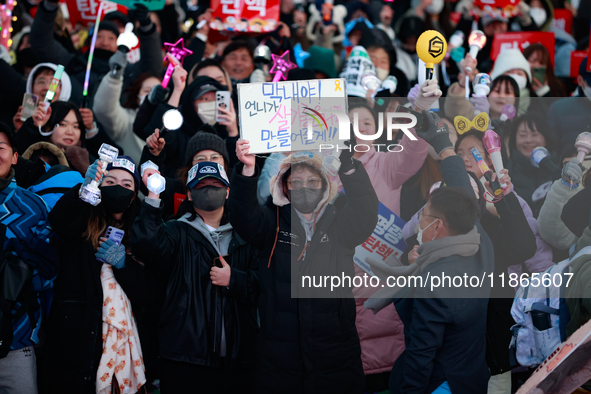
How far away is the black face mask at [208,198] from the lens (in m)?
3.59

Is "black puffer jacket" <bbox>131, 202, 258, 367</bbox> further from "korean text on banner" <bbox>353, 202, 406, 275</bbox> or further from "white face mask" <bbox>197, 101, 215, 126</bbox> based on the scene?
"white face mask" <bbox>197, 101, 215, 126</bbox>

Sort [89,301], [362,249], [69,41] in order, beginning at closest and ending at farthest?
[89,301] < [362,249] < [69,41]

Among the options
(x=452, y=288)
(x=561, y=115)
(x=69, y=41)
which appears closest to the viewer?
(x=452, y=288)

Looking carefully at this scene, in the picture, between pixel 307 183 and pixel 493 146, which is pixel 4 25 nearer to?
pixel 307 183

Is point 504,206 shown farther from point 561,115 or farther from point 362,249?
point 561,115

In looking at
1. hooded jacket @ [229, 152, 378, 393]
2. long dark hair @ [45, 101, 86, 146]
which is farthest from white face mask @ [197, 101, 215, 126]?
hooded jacket @ [229, 152, 378, 393]

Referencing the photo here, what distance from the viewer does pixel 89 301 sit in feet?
11.2

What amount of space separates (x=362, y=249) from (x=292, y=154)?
91 cm

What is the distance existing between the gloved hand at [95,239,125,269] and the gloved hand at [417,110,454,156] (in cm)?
188

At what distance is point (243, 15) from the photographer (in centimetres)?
609

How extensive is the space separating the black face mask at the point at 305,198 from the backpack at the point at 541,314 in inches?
51.8

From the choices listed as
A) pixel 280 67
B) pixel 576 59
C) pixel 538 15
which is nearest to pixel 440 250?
pixel 280 67

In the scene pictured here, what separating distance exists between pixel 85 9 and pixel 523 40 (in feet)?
15.6

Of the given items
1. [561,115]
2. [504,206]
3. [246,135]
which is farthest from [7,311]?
[561,115]
